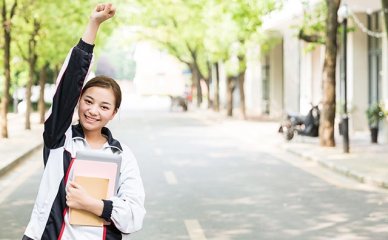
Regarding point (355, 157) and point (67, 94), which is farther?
point (355, 157)

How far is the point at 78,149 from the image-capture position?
10.2ft

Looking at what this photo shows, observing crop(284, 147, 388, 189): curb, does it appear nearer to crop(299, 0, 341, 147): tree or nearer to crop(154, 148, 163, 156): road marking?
crop(299, 0, 341, 147): tree

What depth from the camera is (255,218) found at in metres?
9.63

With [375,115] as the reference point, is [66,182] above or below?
above

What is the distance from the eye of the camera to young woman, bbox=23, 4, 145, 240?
3023 millimetres

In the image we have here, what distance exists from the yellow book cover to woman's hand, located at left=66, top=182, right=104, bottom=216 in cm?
3

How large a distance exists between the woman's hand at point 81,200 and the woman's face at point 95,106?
0.29 metres

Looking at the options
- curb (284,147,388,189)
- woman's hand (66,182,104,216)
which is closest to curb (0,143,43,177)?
curb (284,147,388,189)

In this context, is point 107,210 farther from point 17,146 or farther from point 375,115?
point 375,115

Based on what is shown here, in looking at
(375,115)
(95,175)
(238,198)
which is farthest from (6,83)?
(95,175)

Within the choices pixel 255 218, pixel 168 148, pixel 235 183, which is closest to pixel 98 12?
pixel 255 218

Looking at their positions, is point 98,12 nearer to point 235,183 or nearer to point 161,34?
point 235,183

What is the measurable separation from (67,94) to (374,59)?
24.7 m

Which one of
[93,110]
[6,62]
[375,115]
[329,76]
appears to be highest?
[6,62]
